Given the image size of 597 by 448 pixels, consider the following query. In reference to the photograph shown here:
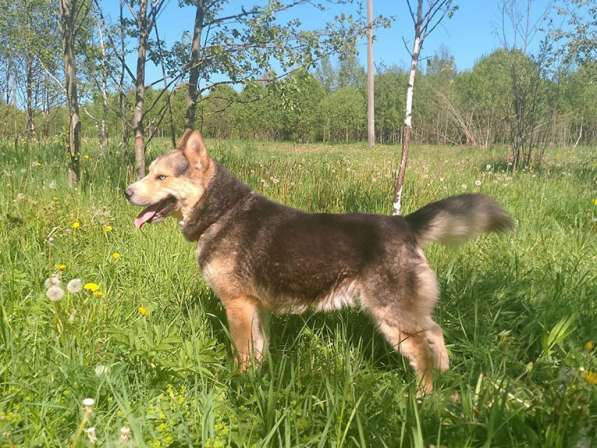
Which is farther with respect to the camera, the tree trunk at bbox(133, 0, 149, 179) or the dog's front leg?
the tree trunk at bbox(133, 0, 149, 179)

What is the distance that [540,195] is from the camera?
7.07 metres

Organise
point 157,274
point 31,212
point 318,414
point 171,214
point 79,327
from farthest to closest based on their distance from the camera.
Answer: point 31,212 < point 157,274 < point 171,214 < point 79,327 < point 318,414

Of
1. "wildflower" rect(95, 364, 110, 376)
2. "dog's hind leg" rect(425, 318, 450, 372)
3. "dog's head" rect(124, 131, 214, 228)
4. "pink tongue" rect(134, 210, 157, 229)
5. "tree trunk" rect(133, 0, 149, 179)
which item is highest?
"tree trunk" rect(133, 0, 149, 179)

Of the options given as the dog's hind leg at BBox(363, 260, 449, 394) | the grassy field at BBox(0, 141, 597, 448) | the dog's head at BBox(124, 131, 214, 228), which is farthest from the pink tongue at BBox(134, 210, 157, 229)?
the dog's hind leg at BBox(363, 260, 449, 394)

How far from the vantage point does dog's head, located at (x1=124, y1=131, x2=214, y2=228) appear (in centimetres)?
344

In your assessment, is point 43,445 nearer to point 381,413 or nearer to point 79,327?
point 79,327

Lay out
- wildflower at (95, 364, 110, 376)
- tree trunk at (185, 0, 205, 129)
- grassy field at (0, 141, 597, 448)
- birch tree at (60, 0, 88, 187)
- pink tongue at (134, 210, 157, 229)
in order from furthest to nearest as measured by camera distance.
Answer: tree trunk at (185, 0, 205, 129) < birch tree at (60, 0, 88, 187) < pink tongue at (134, 210, 157, 229) < wildflower at (95, 364, 110, 376) < grassy field at (0, 141, 597, 448)

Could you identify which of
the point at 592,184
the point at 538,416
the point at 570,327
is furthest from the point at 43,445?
the point at 592,184

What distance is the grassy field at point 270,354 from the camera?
196cm

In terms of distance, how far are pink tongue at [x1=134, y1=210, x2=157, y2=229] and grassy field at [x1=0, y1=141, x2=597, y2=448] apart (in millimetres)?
620

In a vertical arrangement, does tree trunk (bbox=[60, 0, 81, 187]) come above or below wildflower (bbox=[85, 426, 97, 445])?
above

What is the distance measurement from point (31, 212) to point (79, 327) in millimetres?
2542

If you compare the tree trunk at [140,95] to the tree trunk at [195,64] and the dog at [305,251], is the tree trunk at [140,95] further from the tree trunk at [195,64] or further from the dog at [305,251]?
the dog at [305,251]

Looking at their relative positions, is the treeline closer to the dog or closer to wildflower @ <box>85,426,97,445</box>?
the dog
